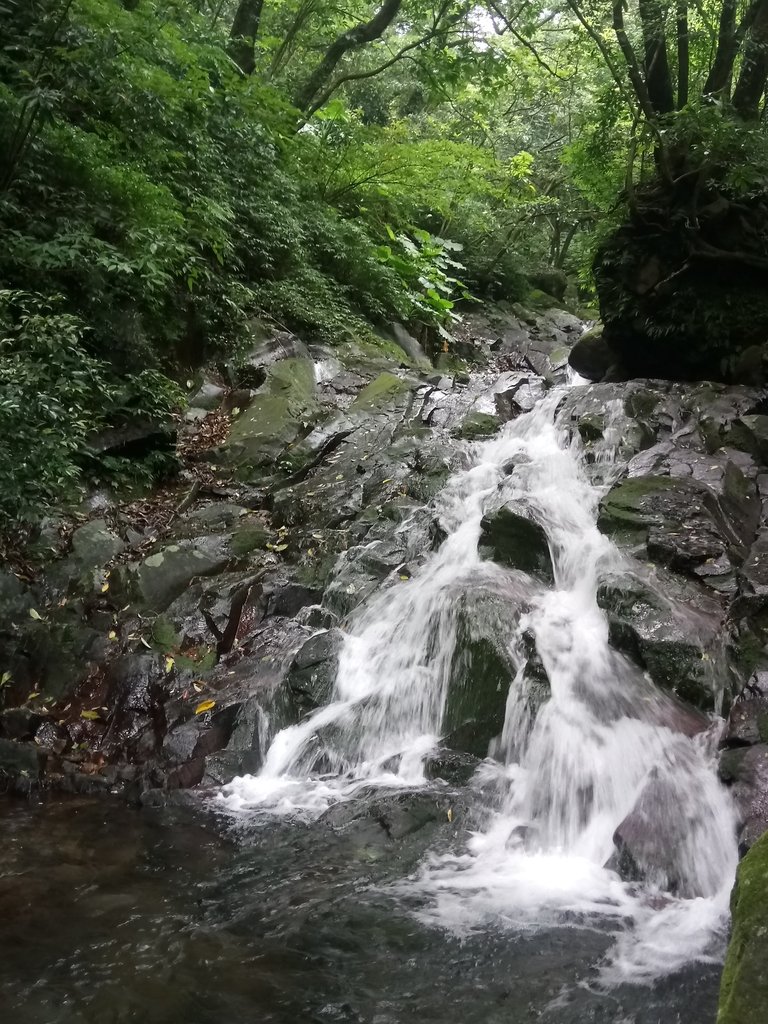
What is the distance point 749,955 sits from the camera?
1.99 metres

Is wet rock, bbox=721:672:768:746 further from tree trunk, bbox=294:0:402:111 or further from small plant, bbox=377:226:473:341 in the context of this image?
tree trunk, bbox=294:0:402:111

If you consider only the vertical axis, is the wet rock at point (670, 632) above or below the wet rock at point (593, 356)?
below

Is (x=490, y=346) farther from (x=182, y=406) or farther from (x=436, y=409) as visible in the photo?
(x=182, y=406)

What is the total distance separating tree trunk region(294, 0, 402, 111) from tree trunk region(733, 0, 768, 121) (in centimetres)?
696

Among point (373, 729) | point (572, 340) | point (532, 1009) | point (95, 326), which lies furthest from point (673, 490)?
point (572, 340)

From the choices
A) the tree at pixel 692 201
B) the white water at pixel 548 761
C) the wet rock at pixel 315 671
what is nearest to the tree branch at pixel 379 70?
the tree at pixel 692 201

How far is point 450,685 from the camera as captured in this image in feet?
19.9

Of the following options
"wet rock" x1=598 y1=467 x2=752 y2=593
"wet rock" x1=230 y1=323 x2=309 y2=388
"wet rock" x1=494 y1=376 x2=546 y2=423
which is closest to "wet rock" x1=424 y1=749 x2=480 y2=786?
"wet rock" x1=598 y1=467 x2=752 y2=593

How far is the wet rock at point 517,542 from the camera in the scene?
7070 mm

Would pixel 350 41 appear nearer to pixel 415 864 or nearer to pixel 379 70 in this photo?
pixel 379 70

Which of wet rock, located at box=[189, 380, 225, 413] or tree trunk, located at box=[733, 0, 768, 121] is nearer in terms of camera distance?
tree trunk, located at box=[733, 0, 768, 121]

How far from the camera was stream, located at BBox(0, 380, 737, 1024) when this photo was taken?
338cm

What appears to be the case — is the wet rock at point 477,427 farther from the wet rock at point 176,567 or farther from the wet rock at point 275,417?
the wet rock at point 176,567

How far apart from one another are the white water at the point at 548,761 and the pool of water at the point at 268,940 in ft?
0.69
